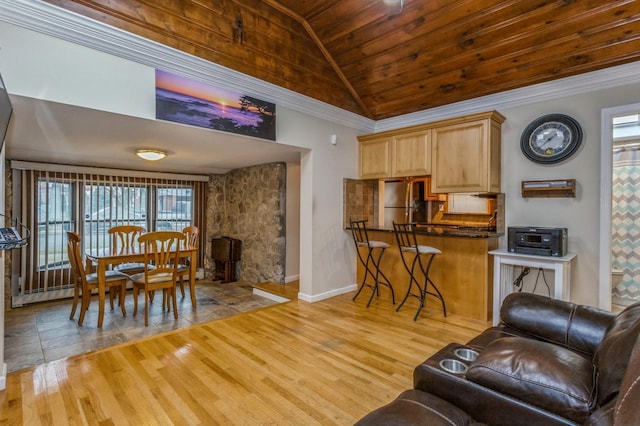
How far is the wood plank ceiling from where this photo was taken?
2.71 m

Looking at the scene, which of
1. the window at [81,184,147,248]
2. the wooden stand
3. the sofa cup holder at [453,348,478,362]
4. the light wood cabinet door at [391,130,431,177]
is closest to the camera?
the sofa cup holder at [453,348,478,362]

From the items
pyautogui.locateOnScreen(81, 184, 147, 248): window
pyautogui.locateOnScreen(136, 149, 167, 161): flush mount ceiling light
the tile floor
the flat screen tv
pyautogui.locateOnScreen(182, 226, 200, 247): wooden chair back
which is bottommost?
the tile floor

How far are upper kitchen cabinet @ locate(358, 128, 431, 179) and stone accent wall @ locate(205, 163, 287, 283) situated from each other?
143 cm

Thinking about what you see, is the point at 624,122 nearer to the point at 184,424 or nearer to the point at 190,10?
the point at 190,10

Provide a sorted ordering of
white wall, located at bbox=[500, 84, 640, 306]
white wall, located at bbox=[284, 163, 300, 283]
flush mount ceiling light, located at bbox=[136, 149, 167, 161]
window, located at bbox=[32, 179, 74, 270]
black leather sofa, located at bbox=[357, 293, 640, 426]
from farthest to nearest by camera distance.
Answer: white wall, located at bbox=[284, 163, 300, 283] → window, located at bbox=[32, 179, 74, 270] → flush mount ceiling light, located at bbox=[136, 149, 167, 161] → white wall, located at bbox=[500, 84, 640, 306] → black leather sofa, located at bbox=[357, 293, 640, 426]

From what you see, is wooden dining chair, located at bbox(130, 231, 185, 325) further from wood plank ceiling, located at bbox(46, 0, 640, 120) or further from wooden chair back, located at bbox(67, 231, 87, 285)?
wood plank ceiling, located at bbox(46, 0, 640, 120)

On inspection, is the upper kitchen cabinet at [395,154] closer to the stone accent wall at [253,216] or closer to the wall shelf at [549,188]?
the wall shelf at [549,188]

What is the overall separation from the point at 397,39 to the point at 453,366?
337 centimetres

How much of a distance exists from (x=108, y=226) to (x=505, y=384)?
597 centimetres

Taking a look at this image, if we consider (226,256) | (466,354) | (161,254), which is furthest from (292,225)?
(466,354)

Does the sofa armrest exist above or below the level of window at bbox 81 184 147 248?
below

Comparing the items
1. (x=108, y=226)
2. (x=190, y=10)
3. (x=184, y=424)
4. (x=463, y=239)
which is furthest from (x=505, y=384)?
(x=108, y=226)

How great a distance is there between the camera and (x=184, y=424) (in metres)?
1.78

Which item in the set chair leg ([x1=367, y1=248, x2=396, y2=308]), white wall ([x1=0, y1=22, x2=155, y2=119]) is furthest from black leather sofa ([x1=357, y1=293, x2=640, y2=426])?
white wall ([x1=0, y1=22, x2=155, y2=119])
